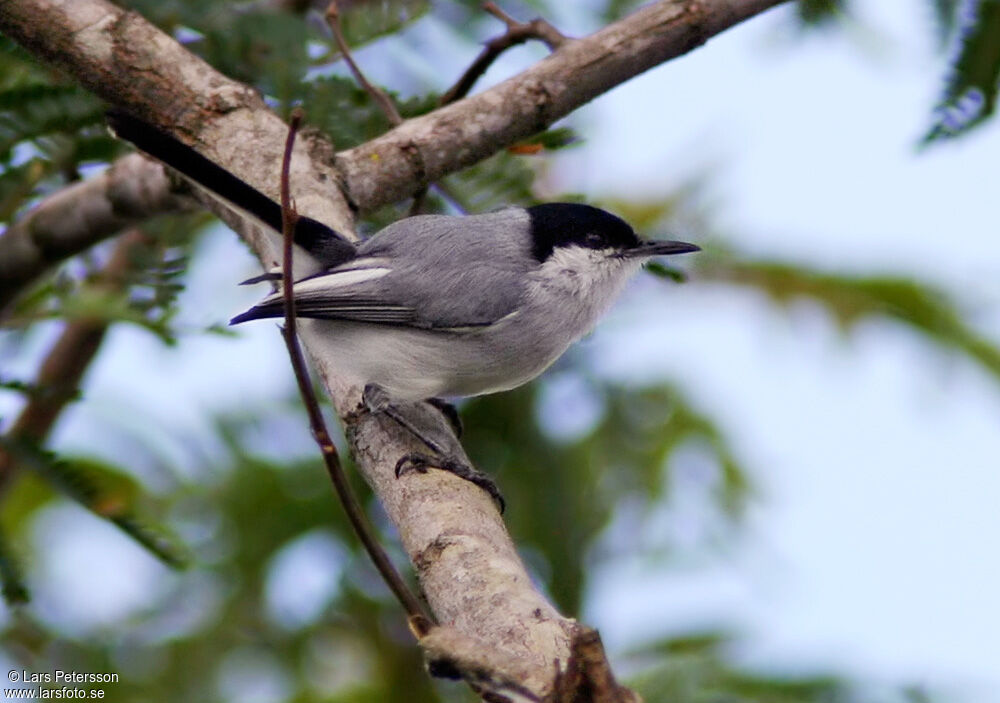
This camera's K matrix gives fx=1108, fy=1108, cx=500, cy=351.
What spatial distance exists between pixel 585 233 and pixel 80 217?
1.28 meters

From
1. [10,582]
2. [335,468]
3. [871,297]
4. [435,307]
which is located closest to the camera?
[335,468]

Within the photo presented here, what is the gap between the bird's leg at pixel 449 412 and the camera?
9.43 ft

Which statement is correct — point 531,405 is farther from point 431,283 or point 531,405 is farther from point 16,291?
point 16,291

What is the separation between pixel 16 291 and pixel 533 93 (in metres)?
1.38

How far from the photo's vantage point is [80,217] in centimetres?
280

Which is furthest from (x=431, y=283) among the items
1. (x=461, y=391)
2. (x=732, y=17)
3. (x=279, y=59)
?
(x=732, y=17)

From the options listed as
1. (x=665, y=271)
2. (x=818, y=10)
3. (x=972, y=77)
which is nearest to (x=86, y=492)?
(x=665, y=271)

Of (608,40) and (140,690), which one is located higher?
(608,40)

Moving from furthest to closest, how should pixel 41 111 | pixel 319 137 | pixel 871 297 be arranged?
pixel 871 297 < pixel 319 137 < pixel 41 111

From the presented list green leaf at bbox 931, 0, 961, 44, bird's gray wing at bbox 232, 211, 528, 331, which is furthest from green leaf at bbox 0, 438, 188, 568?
green leaf at bbox 931, 0, 961, 44

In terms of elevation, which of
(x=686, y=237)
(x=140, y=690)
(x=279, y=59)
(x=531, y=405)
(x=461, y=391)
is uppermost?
(x=686, y=237)

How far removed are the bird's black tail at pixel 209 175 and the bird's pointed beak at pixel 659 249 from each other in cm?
77

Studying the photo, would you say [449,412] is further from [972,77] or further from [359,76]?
[972,77]

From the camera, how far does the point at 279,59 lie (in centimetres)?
278
